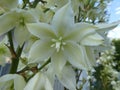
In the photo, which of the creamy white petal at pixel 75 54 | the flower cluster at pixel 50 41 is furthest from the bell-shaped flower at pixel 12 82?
the creamy white petal at pixel 75 54

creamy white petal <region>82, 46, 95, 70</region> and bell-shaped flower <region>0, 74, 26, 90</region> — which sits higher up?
creamy white petal <region>82, 46, 95, 70</region>

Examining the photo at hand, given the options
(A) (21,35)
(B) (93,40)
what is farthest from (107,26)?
(A) (21,35)

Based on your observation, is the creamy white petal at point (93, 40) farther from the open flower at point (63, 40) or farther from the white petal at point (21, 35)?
the white petal at point (21, 35)

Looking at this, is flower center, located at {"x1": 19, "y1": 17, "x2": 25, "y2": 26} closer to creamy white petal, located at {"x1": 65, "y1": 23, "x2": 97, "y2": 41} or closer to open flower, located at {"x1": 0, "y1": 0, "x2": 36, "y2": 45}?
open flower, located at {"x1": 0, "y1": 0, "x2": 36, "y2": 45}

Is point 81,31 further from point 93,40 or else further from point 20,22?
point 20,22

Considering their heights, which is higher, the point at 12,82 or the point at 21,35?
the point at 21,35

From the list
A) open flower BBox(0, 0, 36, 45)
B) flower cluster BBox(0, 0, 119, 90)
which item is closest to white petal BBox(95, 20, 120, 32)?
flower cluster BBox(0, 0, 119, 90)

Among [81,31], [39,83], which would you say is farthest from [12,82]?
[81,31]
